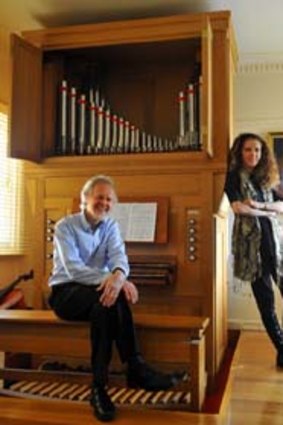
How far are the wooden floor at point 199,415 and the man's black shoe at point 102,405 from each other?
4 centimetres

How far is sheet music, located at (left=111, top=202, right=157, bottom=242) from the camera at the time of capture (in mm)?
3535

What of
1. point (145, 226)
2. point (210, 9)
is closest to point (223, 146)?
point (145, 226)

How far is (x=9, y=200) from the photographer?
4152 mm

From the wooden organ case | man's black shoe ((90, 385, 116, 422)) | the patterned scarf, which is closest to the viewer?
man's black shoe ((90, 385, 116, 422))

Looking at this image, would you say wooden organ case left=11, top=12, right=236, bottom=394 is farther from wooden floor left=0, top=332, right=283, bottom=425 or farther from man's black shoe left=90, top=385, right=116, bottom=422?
man's black shoe left=90, top=385, right=116, bottom=422

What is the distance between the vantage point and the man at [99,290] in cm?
244

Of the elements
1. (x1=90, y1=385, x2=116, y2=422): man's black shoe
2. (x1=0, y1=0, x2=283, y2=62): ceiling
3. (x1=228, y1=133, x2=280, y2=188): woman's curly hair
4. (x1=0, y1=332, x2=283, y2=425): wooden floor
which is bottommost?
(x1=0, y1=332, x2=283, y2=425): wooden floor

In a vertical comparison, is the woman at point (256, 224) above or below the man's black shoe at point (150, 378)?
above

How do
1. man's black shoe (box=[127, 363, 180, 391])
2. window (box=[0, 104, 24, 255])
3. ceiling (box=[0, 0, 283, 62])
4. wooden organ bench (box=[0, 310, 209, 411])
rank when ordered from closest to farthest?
man's black shoe (box=[127, 363, 180, 391]) < wooden organ bench (box=[0, 310, 209, 411]) < ceiling (box=[0, 0, 283, 62]) < window (box=[0, 104, 24, 255])

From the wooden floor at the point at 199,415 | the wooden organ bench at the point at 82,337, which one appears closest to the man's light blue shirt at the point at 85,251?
the wooden organ bench at the point at 82,337

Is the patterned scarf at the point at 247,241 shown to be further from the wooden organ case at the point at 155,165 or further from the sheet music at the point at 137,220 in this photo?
the sheet music at the point at 137,220

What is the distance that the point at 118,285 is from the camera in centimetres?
254

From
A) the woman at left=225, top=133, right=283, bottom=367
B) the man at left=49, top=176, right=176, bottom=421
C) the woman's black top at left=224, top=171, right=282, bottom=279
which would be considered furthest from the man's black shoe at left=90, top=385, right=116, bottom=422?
the woman's black top at left=224, top=171, right=282, bottom=279

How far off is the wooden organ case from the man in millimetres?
727
